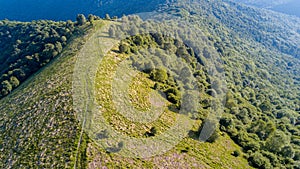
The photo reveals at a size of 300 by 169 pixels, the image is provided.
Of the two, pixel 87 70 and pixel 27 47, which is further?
pixel 27 47

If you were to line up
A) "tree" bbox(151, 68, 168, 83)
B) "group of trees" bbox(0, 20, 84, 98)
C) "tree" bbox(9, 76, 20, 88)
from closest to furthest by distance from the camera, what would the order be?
"tree" bbox(151, 68, 168, 83) < "tree" bbox(9, 76, 20, 88) < "group of trees" bbox(0, 20, 84, 98)

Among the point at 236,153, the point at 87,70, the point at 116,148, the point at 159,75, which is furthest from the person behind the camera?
the point at 159,75

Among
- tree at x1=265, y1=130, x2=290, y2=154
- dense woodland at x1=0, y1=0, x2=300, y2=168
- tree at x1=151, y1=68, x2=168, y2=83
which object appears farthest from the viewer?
tree at x1=151, y1=68, x2=168, y2=83

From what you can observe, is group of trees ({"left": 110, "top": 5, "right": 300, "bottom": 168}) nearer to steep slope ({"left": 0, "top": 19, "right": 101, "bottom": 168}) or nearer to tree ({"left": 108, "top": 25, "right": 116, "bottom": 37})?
tree ({"left": 108, "top": 25, "right": 116, "bottom": 37})


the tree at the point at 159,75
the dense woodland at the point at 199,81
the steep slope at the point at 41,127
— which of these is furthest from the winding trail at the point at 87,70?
the tree at the point at 159,75

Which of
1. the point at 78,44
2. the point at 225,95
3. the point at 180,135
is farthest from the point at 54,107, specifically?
the point at 225,95

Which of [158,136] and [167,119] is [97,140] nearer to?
[158,136]

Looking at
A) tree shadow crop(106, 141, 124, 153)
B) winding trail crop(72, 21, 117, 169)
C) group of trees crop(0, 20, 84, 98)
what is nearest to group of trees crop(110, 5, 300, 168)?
winding trail crop(72, 21, 117, 169)

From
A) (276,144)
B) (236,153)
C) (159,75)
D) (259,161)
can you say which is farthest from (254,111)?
(236,153)

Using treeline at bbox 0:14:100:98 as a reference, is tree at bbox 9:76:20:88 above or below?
below

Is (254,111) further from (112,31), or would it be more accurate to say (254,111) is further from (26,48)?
(26,48)

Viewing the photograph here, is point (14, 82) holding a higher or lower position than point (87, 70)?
lower

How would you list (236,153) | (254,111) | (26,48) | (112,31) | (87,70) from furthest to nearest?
1. (26,48)
2. (254,111)
3. (112,31)
4. (87,70)
5. (236,153)
